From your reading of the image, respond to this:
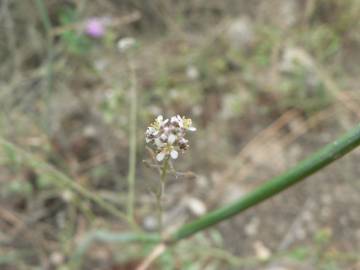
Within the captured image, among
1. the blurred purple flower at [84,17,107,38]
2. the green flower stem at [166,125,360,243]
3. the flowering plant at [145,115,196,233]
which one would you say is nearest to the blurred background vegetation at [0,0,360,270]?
the blurred purple flower at [84,17,107,38]

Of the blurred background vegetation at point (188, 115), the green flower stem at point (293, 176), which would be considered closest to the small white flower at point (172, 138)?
the green flower stem at point (293, 176)

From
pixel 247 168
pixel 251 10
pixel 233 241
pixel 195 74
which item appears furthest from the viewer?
pixel 251 10

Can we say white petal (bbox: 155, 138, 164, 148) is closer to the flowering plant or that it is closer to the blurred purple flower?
the flowering plant

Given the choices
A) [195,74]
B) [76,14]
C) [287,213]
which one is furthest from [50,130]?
[287,213]

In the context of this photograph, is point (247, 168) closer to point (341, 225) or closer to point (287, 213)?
point (287, 213)

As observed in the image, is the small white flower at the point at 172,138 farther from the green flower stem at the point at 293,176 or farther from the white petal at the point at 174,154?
the green flower stem at the point at 293,176

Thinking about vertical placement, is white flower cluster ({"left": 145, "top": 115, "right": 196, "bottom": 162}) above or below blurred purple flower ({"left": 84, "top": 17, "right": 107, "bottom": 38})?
below
